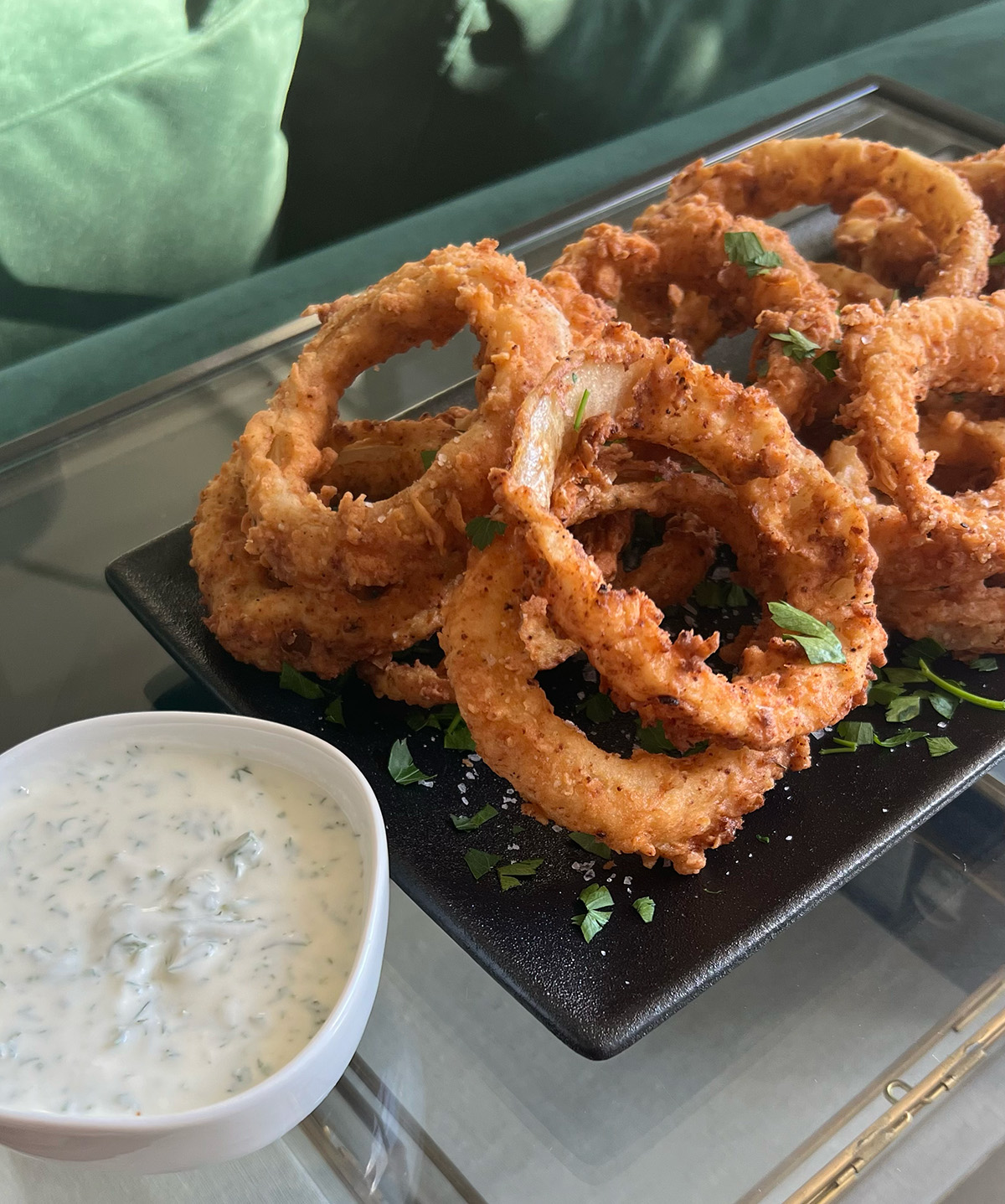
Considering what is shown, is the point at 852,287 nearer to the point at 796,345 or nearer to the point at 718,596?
the point at 796,345

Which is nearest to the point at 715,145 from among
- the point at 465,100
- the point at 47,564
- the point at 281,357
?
the point at 465,100

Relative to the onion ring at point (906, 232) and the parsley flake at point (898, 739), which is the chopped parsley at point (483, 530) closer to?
the parsley flake at point (898, 739)

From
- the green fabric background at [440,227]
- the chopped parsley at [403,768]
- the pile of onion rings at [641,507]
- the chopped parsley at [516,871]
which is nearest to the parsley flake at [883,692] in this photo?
the pile of onion rings at [641,507]

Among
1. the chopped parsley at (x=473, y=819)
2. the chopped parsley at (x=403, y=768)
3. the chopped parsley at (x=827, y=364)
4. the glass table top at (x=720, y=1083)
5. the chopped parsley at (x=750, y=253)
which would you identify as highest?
the chopped parsley at (x=750, y=253)

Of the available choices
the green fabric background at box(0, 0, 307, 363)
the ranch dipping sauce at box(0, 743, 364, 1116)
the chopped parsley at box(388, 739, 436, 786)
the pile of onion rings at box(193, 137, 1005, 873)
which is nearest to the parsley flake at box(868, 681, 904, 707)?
the pile of onion rings at box(193, 137, 1005, 873)

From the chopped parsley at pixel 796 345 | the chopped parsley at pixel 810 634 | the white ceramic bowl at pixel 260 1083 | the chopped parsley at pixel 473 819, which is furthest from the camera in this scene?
the chopped parsley at pixel 796 345

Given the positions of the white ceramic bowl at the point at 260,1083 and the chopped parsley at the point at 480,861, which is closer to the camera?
the white ceramic bowl at the point at 260,1083
